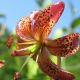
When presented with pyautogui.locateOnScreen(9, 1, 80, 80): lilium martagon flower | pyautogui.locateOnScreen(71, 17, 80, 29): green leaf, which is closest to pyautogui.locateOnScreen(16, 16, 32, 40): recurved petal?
pyautogui.locateOnScreen(9, 1, 80, 80): lilium martagon flower

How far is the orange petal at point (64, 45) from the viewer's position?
193cm

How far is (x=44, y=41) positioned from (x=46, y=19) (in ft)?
0.44

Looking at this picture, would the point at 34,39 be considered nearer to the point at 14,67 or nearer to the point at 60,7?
the point at 60,7

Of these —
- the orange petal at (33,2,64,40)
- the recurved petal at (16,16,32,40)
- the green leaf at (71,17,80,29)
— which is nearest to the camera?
the orange petal at (33,2,64,40)

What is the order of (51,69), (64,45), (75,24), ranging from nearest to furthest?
(51,69), (64,45), (75,24)

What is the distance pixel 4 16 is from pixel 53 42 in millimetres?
1748

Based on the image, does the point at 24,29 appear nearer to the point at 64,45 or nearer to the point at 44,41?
the point at 44,41

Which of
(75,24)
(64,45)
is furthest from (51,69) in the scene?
(75,24)

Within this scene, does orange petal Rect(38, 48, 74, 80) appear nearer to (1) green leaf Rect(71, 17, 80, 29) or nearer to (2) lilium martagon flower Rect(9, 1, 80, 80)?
(2) lilium martagon flower Rect(9, 1, 80, 80)

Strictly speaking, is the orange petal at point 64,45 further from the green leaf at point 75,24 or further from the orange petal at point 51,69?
the green leaf at point 75,24

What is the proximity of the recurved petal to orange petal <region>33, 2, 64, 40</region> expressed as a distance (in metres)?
0.06

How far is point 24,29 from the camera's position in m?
2.21

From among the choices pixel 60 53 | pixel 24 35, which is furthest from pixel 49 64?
pixel 24 35

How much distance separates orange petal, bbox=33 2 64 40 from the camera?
186 centimetres
